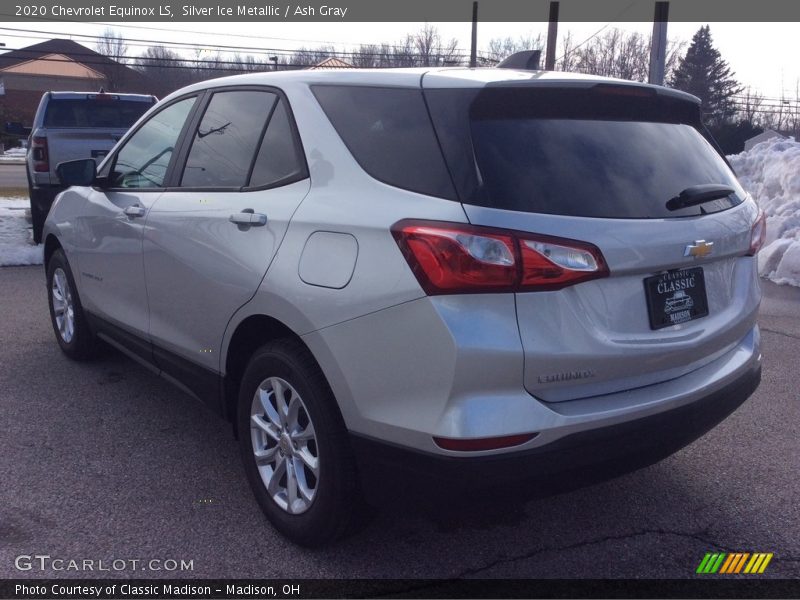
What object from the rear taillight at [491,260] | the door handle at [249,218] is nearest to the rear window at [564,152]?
the rear taillight at [491,260]

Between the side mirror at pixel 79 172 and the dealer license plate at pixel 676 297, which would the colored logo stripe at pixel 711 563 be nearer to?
the dealer license plate at pixel 676 297

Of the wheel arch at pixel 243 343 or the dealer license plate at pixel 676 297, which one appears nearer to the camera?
the dealer license plate at pixel 676 297

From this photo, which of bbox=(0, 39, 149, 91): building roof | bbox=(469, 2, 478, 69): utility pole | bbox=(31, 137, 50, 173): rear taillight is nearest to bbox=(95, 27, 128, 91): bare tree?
bbox=(0, 39, 149, 91): building roof

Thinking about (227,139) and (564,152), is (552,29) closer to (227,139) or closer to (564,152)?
(227,139)

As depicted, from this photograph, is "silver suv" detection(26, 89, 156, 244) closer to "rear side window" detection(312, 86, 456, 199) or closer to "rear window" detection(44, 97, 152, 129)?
"rear window" detection(44, 97, 152, 129)

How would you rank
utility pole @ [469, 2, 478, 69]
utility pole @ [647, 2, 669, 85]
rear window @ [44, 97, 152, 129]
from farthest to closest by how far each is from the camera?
1. utility pole @ [469, 2, 478, 69]
2. utility pole @ [647, 2, 669, 85]
3. rear window @ [44, 97, 152, 129]

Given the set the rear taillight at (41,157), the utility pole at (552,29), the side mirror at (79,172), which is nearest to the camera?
the side mirror at (79,172)

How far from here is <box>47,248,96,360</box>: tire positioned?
206 inches

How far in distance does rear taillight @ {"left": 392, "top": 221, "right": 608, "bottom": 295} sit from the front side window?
2.12 metres

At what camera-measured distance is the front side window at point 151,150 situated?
4086 millimetres

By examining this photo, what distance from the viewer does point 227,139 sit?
363 centimetres

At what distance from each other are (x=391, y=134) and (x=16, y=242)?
8.71 m

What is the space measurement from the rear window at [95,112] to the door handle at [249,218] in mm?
7761

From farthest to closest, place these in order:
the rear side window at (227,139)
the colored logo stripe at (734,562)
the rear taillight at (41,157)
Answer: the rear taillight at (41,157) → the rear side window at (227,139) → the colored logo stripe at (734,562)
